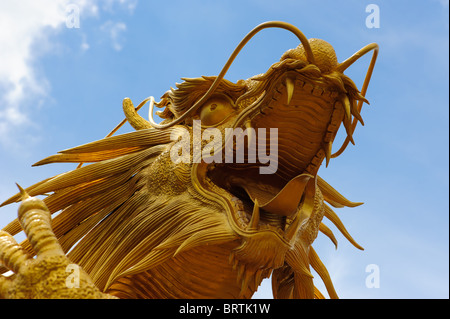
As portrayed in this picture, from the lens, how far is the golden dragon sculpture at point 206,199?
3.95 m

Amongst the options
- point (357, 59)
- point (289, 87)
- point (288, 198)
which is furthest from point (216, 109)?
point (357, 59)

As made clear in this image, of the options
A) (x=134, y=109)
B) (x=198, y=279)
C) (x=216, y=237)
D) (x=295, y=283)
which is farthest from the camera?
(x=134, y=109)

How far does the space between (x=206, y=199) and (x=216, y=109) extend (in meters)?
0.69

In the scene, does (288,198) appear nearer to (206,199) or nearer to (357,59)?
(206,199)

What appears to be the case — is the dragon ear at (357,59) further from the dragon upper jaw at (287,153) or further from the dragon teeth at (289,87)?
the dragon teeth at (289,87)

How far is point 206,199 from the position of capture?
13.6 ft

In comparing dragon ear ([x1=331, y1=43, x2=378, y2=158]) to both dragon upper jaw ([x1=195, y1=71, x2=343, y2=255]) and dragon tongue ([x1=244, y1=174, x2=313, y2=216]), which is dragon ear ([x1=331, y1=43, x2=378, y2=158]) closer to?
dragon upper jaw ([x1=195, y1=71, x2=343, y2=255])

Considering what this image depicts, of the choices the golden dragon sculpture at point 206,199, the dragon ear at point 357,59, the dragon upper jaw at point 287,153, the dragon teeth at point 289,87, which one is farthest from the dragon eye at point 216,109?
the dragon ear at point 357,59

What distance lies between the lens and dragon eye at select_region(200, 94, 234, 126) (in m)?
4.48
